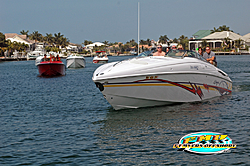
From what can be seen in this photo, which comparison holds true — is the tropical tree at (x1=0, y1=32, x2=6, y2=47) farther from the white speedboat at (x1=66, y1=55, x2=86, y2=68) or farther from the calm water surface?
the calm water surface

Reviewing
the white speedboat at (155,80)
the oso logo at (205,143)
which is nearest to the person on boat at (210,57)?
the white speedboat at (155,80)

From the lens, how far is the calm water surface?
25.6ft

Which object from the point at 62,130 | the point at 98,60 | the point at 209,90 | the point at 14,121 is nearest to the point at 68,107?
the point at 14,121

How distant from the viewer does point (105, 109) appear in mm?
14477

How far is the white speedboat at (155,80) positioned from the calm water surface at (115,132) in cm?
45

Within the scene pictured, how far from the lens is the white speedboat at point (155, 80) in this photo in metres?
11.7

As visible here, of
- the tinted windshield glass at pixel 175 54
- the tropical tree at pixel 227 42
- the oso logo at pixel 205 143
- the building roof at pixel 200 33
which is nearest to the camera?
the oso logo at pixel 205 143

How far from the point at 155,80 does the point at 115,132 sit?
285 cm

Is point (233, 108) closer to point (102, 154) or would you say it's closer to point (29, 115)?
point (102, 154)

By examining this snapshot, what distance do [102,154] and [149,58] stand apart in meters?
5.83

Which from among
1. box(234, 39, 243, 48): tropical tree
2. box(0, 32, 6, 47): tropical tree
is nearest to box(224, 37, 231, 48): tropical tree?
box(234, 39, 243, 48): tropical tree

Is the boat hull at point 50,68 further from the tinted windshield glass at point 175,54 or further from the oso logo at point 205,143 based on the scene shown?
the oso logo at point 205,143

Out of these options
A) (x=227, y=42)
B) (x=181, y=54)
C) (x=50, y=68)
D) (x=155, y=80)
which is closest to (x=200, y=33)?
(x=227, y=42)

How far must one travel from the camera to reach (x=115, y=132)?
10195mm
